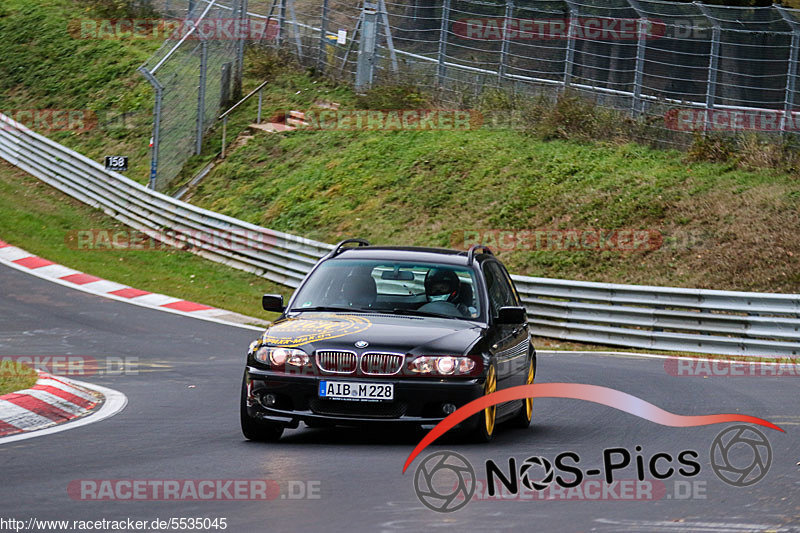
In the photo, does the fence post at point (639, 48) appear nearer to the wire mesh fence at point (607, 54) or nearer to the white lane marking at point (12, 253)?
the wire mesh fence at point (607, 54)

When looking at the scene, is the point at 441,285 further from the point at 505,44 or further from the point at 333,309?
the point at 505,44

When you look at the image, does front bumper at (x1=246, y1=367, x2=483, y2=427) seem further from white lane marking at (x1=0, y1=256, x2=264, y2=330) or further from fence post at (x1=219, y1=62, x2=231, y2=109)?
fence post at (x1=219, y1=62, x2=231, y2=109)

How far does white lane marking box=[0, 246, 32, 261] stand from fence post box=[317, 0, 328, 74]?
40.5ft

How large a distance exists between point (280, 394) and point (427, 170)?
19.0 m

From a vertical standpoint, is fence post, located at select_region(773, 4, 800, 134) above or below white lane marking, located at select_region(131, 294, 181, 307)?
above

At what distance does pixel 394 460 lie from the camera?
771 cm

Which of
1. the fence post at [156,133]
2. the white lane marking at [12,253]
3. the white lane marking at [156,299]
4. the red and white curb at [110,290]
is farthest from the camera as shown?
the fence post at [156,133]

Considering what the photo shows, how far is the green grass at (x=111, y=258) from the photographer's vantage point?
2253cm

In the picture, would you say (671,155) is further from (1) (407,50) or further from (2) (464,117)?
(1) (407,50)

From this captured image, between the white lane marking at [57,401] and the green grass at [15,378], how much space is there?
0.18 m

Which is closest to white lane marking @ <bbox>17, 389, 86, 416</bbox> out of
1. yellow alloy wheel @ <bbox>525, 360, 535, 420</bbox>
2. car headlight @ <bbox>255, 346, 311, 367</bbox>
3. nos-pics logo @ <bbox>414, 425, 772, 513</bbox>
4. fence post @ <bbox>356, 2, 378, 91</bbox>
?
car headlight @ <bbox>255, 346, 311, 367</bbox>

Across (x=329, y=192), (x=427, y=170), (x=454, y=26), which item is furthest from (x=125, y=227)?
(x=454, y=26)

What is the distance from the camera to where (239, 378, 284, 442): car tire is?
8461 mm

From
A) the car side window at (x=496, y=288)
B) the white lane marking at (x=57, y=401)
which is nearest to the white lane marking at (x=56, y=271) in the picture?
the white lane marking at (x=57, y=401)
